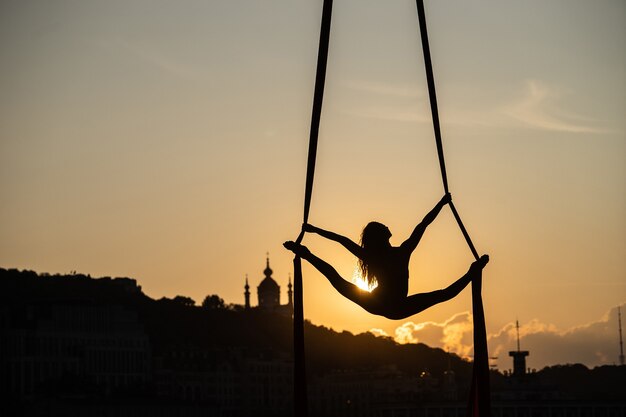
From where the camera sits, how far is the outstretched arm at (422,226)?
21250mm

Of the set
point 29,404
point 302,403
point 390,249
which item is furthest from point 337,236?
point 29,404

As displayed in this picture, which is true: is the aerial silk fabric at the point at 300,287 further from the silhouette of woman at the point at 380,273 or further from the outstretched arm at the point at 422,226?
the silhouette of woman at the point at 380,273

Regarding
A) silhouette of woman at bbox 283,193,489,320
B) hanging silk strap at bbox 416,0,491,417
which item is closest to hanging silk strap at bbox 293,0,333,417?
silhouette of woman at bbox 283,193,489,320

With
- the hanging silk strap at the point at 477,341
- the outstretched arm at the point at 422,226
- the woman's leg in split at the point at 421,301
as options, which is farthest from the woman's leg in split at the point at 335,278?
the hanging silk strap at the point at 477,341

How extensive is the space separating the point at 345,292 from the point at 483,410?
213 cm

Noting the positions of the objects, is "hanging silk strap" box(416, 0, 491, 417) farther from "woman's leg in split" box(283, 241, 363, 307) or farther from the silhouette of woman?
"woman's leg in split" box(283, 241, 363, 307)

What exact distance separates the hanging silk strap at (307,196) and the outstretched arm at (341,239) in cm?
12

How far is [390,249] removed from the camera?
21219 mm

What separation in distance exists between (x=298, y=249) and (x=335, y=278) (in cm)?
58

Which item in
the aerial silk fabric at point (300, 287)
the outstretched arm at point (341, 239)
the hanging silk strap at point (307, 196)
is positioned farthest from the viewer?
the outstretched arm at point (341, 239)

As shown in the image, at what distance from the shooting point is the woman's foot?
839 inches

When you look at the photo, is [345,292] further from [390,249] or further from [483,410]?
[483,410]

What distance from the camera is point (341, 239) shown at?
2114 centimetres

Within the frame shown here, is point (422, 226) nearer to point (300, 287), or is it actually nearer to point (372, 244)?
point (372, 244)
